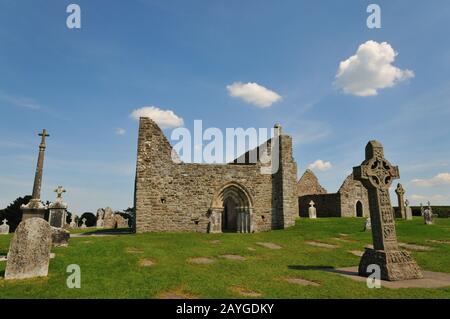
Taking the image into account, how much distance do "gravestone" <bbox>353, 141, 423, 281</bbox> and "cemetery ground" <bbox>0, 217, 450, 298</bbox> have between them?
3.20ft

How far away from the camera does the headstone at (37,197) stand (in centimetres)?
937

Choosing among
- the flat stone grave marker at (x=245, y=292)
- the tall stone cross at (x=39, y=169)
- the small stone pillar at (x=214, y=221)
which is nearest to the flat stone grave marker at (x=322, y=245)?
the small stone pillar at (x=214, y=221)

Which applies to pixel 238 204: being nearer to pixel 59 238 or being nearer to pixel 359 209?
pixel 59 238

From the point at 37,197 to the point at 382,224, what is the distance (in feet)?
36.7

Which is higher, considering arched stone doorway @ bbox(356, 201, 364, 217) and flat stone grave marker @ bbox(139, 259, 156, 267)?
arched stone doorway @ bbox(356, 201, 364, 217)

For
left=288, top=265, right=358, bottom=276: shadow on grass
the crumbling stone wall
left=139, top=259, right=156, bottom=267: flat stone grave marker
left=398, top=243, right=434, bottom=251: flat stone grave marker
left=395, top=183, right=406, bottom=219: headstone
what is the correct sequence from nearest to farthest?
left=288, top=265, right=358, bottom=276: shadow on grass < left=139, top=259, right=156, bottom=267: flat stone grave marker < left=398, top=243, right=434, bottom=251: flat stone grave marker < left=395, top=183, right=406, bottom=219: headstone < the crumbling stone wall

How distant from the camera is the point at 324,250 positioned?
11.1 m

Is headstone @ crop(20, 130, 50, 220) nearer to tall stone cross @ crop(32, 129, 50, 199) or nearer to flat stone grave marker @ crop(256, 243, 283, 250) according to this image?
tall stone cross @ crop(32, 129, 50, 199)

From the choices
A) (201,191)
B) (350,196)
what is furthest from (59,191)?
(350,196)

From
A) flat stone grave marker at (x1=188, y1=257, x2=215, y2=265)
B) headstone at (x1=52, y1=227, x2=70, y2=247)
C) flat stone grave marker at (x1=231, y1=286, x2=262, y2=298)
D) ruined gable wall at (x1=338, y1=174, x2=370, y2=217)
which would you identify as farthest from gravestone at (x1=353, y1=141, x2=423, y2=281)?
ruined gable wall at (x1=338, y1=174, x2=370, y2=217)

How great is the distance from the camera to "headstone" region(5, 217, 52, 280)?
655 cm

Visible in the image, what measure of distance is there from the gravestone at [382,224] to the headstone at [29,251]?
8.04m

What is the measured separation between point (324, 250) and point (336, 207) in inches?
668

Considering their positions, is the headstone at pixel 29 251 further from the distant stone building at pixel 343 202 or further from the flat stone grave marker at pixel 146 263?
the distant stone building at pixel 343 202
